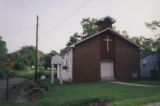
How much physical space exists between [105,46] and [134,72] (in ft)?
15.8

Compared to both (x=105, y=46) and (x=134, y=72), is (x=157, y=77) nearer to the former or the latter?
(x=134, y=72)

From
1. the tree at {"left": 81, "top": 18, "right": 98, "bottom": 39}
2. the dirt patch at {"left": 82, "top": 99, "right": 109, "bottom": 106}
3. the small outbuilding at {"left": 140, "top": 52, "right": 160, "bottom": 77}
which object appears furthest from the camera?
the tree at {"left": 81, "top": 18, "right": 98, "bottom": 39}

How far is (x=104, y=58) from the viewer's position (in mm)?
16609

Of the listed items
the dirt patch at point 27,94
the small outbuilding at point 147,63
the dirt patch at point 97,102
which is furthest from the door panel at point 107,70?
the small outbuilding at point 147,63

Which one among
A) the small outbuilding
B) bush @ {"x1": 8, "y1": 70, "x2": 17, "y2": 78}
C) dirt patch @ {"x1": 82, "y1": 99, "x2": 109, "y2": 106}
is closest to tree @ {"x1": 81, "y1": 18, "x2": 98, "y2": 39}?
the small outbuilding

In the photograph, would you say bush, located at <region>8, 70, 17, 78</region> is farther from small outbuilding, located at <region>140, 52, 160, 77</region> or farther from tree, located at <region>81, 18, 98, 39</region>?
small outbuilding, located at <region>140, 52, 160, 77</region>

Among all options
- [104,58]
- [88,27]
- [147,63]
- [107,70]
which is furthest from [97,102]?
[88,27]

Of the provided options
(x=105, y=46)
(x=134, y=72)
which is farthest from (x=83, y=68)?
(x=134, y=72)

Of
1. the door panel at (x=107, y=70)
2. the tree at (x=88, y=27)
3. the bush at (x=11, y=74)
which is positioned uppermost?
the tree at (x=88, y=27)

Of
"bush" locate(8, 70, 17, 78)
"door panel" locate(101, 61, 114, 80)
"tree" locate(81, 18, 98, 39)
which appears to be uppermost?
"tree" locate(81, 18, 98, 39)

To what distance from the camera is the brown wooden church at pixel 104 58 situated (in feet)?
51.1

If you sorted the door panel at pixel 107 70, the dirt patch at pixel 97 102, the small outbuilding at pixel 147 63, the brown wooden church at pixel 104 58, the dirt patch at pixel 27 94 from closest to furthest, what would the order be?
the dirt patch at pixel 97 102 → the dirt patch at pixel 27 94 → the brown wooden church at pixel 104 58 → the door panel at pixel 107 70 → the small outbuilding at pixel 147 63

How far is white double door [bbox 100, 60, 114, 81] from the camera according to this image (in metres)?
16.7

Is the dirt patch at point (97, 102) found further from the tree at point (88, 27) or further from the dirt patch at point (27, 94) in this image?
the tree at point (88, 27)
